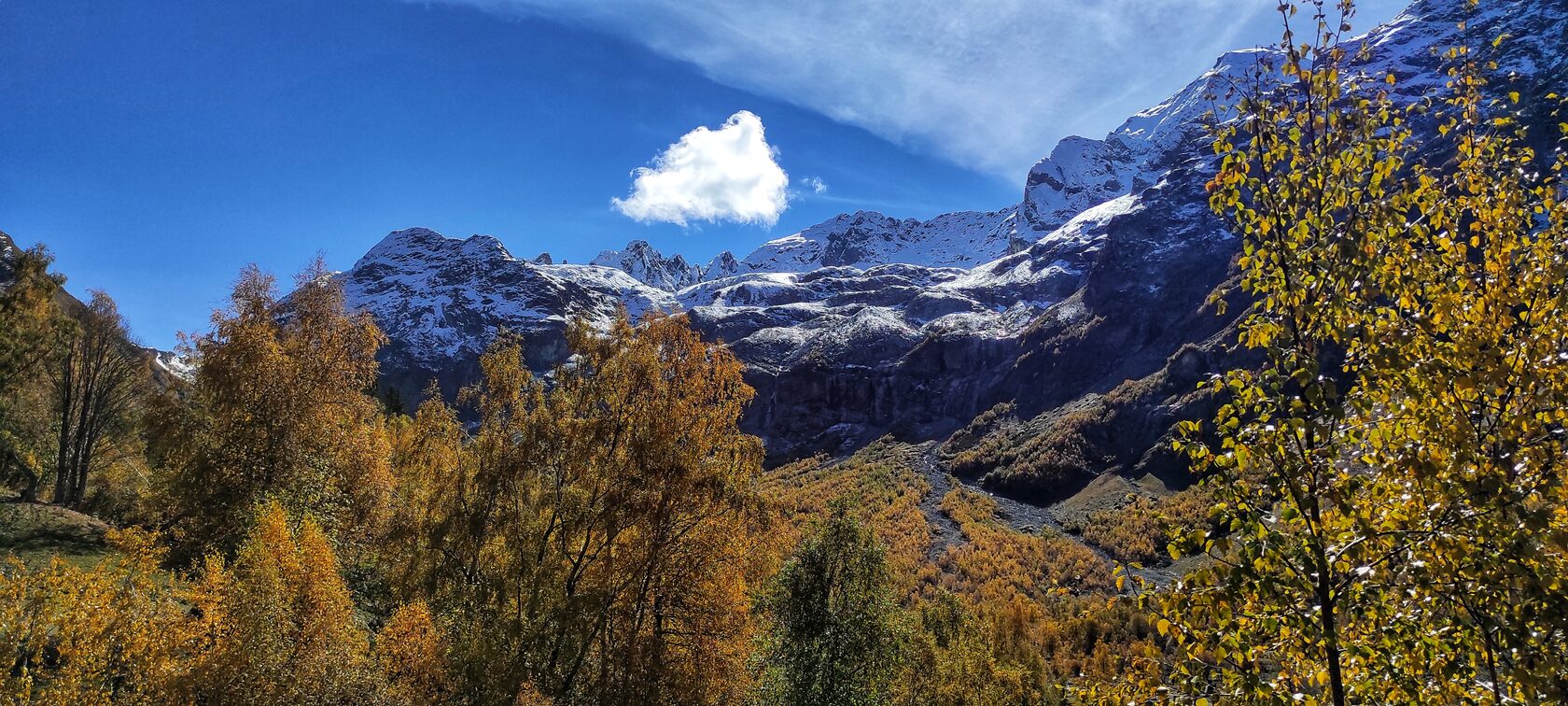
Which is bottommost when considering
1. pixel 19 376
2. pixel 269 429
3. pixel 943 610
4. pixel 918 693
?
pixel 918 693

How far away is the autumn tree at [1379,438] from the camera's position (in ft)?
10.6

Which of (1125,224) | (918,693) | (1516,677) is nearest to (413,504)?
(918,693)

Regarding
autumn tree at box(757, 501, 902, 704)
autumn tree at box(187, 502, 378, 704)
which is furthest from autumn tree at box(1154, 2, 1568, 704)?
autumn tree at box(187, 502, 378, 704)

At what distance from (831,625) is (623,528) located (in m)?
8.08

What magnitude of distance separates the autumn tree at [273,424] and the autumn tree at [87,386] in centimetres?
1648

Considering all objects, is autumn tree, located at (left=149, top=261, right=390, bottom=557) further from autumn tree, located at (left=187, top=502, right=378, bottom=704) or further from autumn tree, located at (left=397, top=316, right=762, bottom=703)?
autumn tree, located at (left=397, top=316, right=762, bottom=703)

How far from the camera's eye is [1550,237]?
14.0 ft

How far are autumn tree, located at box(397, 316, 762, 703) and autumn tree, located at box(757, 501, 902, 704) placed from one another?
4.56 m

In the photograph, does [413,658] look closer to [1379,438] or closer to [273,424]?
[273,424]

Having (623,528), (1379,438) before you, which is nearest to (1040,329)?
(623,528)

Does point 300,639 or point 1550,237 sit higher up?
point 1550,237

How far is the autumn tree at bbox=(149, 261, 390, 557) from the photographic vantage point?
18.3 m

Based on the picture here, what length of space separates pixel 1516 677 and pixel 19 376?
41.2 metres

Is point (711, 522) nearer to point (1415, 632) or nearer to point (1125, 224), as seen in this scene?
point (1415, 632)
